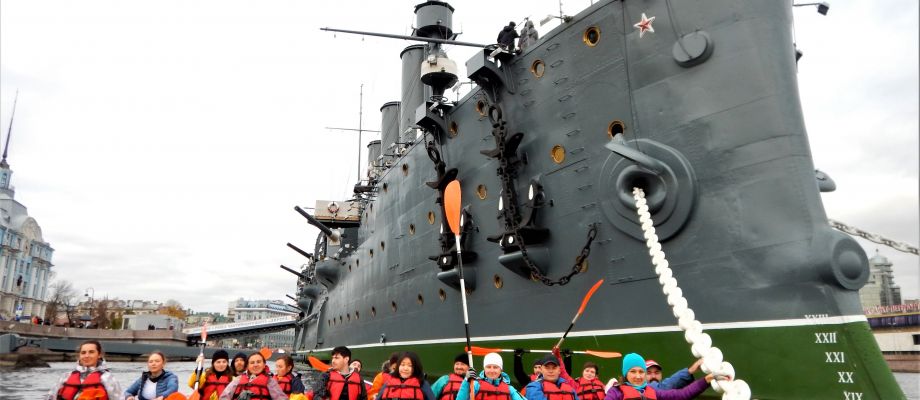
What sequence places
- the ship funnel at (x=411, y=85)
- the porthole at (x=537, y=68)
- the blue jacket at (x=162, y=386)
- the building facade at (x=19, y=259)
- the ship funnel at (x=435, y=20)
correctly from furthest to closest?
the building facade at (x=19, y=259)
the ship funnel at (x=411, y=85)
the ship funnel at (x=435, y=20)
the porthole at (x=537, y=68)
the blue jacket at (x=162, y=386)

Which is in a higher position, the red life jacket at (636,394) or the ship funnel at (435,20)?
the ship funnel at (435,20)

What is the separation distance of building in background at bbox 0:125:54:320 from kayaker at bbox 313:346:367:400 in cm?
6740

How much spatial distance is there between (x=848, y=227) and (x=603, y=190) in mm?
4222

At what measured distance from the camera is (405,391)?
5.73m

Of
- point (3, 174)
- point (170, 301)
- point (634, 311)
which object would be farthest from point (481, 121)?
point (170, 301)

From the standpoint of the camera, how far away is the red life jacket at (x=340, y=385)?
6617 millimetres

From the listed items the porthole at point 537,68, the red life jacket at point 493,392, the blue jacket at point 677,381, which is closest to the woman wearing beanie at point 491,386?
the red life jacket at point 493,392

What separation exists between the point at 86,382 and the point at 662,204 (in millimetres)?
7844

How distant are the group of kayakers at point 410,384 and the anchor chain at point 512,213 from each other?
2.90 metres

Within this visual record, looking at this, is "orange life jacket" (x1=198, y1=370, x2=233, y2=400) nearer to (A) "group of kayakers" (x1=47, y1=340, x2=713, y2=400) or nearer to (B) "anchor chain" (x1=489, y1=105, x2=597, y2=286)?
(A) "group of kayakers" (x1=47, y1=340, x2=713, y2=400)

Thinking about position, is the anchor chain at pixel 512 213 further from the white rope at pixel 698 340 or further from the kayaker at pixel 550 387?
the kayaker at pixel 550 387

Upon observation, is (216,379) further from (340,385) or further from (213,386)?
(340,385)

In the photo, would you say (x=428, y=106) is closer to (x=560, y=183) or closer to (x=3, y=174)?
(x=560, y=183)

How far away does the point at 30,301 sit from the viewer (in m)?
67.2
